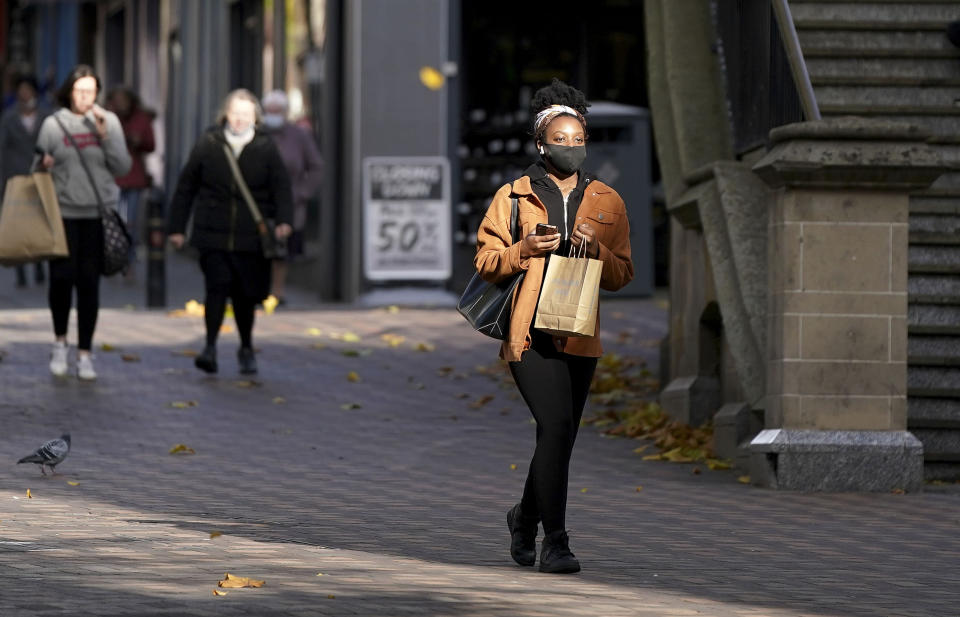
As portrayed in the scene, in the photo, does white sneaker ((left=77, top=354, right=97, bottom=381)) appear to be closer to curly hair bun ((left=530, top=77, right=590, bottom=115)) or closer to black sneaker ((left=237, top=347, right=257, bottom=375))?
black sneaker ((left=237, top=347, right=257, bottom=375))

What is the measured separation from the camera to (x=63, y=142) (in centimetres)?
1348

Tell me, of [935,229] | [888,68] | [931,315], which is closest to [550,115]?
[931,315]

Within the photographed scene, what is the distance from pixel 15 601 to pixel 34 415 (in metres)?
5.85

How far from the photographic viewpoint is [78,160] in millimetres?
13438

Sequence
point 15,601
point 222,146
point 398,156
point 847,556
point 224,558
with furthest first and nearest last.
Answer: point 398,156 < point 222,146 < point 847,556 < point 224,558 < point 15,601

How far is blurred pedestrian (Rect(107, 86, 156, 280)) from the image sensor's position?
22.1 m

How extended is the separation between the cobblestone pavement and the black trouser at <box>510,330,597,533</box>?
27cm

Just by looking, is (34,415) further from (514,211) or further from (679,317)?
(514,211)

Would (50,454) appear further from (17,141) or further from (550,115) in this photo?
(17,141)

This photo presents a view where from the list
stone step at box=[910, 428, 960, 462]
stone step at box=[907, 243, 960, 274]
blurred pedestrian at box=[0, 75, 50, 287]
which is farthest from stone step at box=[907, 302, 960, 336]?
blurred pedestrian at box=[0, 75, 50, 287]

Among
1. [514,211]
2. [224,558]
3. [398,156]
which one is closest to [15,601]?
[224,558]

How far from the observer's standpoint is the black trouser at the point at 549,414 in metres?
7.59

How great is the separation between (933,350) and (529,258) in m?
4.42

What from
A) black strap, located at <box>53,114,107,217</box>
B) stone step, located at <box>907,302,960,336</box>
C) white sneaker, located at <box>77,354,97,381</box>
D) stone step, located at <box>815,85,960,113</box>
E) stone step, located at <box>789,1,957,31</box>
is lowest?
white sneaker, located at <box>77,354,97,381</box>
